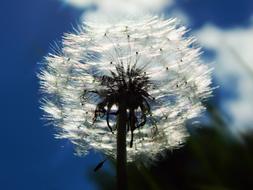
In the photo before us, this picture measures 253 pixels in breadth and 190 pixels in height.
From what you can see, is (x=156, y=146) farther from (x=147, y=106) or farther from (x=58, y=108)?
(x=58, y=108)

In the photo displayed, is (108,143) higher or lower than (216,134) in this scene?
higher

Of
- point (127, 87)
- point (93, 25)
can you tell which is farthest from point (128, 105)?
point (93, 25)

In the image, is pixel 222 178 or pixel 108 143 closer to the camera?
pixel 222 178

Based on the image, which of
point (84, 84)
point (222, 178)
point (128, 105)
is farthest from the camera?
point (84, 84)

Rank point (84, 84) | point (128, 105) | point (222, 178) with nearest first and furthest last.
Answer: point (222, 178)
point (128, 105)
point (84, 84)

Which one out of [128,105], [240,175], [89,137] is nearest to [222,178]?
[240,175]

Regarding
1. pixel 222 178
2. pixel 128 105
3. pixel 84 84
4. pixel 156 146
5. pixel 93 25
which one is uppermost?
pixel 93 25

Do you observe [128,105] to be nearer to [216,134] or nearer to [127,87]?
[127,87]

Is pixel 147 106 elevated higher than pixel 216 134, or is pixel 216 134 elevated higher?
pixel 147 106

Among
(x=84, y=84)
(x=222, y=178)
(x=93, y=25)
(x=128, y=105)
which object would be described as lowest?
(x=222, y=178)
